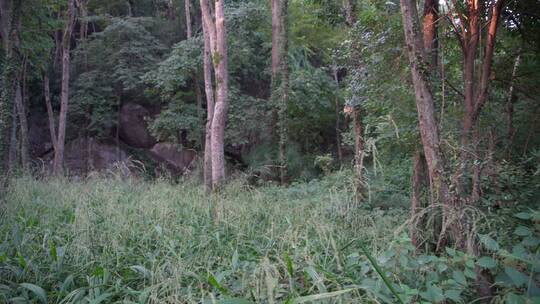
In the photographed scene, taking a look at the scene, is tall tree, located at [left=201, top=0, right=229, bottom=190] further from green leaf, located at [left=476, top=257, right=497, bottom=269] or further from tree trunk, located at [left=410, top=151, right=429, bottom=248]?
green leaf, located at [left=476, top=257, right=497, bottom=269]

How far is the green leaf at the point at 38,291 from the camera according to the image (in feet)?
12.4

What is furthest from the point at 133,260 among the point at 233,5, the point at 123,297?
the point at 233,5

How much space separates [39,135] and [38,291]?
21.2 meters

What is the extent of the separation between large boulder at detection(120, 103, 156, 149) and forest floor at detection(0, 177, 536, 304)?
600 inches

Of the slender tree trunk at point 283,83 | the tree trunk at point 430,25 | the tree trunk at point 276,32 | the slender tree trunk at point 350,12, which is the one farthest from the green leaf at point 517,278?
the tree trunk at point 276,32

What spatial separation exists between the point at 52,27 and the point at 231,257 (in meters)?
13.8

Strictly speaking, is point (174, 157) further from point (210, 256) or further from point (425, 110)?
point (425, 110)

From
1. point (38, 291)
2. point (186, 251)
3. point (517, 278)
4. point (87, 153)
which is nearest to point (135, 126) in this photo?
point (87, 153)

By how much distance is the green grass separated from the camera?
3.46 meters

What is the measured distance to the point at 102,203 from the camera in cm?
732

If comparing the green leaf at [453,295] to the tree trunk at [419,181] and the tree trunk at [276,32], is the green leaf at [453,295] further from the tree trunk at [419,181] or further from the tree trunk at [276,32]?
the tree trunk at [276,32]

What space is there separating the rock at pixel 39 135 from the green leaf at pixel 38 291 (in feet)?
67.4

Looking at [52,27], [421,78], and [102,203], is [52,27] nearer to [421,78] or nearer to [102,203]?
[102,203]

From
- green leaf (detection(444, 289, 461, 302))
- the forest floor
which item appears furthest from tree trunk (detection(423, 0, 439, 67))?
green leaf (detection(444, 289, 461, 302))
